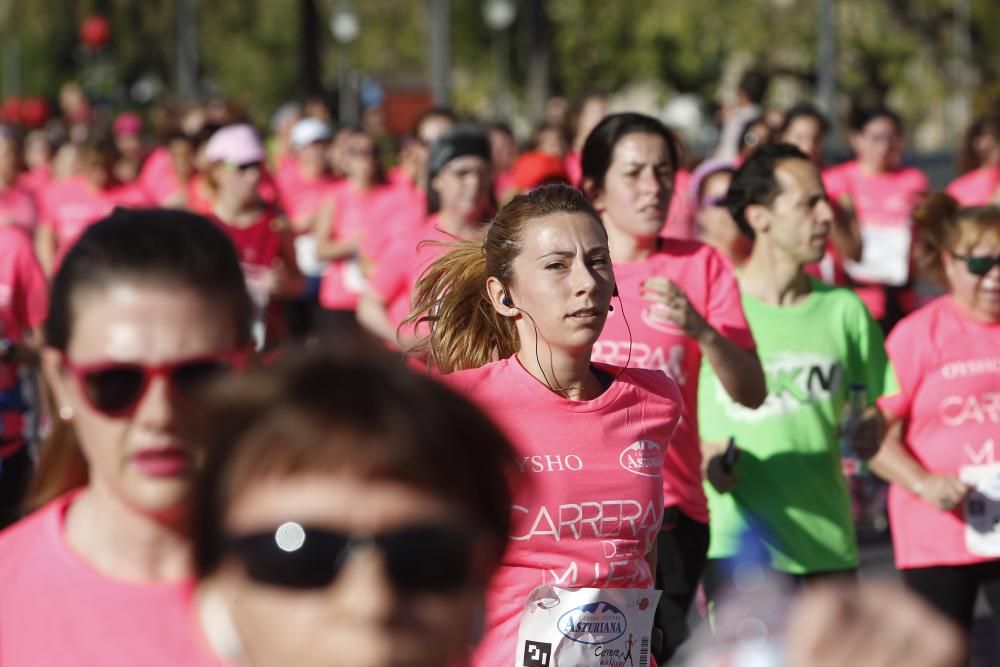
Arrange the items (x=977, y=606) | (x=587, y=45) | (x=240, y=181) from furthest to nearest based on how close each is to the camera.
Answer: (x=587, y=45) < (x=240, y=181) < (x=977, y=606)

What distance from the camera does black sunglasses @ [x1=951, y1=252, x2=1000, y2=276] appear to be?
5676 millimetres

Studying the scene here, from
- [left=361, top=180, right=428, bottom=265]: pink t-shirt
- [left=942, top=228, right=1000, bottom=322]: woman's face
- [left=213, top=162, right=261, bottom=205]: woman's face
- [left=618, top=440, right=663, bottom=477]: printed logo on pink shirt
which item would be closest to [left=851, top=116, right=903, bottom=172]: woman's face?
[left=361, top=180, right=428, bottom=265]: pink t-shirt

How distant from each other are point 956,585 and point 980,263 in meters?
1.05

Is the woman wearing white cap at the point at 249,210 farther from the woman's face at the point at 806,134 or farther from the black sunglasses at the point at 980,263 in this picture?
the black sunglasses at the point at 980,263

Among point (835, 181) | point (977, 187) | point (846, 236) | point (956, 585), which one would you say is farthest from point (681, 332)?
point (835, 181)

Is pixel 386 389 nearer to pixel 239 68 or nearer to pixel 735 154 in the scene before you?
pixel 735 154

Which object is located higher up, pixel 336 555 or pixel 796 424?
pixel 336 555

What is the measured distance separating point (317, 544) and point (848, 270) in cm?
836

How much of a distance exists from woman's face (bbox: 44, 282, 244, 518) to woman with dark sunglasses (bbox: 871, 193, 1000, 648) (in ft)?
11.8

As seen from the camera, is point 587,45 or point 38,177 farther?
point 587,45

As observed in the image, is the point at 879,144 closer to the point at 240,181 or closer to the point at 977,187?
the point at 977,187

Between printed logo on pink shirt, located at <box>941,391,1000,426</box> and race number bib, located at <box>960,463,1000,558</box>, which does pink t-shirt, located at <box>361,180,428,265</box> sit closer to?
printed logo on pink shirt, located at <box>941,391,1000,426</box>

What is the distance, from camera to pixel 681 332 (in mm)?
5121

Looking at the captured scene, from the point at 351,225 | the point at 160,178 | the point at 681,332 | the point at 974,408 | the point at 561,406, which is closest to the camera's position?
the point at 561,406
